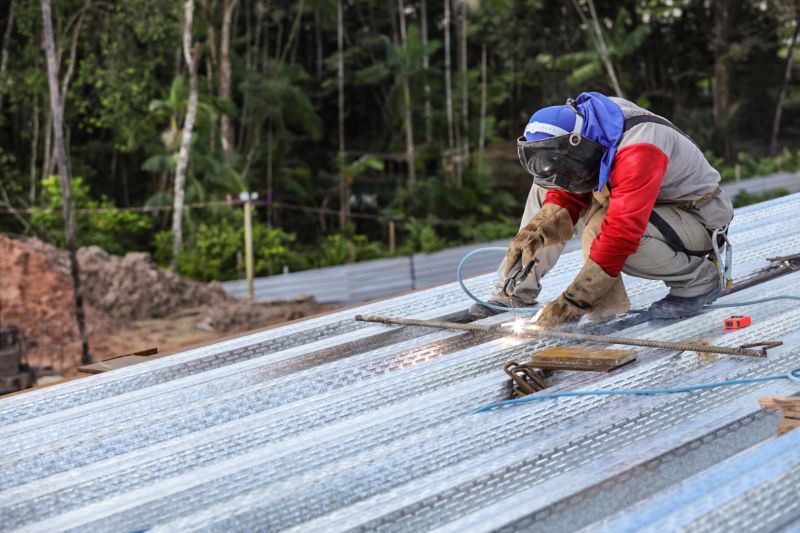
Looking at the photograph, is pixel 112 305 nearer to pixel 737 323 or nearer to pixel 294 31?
pixel 294 31

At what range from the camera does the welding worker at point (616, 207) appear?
3.68m

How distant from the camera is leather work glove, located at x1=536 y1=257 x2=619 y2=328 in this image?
12.3 feet

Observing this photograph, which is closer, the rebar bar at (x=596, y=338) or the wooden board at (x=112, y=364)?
the rebar bar at (x=596, y=338)

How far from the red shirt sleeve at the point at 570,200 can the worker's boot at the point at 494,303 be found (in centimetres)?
46

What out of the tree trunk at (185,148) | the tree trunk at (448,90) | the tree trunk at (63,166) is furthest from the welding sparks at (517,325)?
the tree trunk at (448,90)

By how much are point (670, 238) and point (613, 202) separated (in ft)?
1.29

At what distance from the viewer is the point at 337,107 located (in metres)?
29.0

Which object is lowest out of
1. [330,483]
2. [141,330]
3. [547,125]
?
[141,330]

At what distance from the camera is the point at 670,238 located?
3934 mm

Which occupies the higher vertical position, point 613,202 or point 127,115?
point 127,115

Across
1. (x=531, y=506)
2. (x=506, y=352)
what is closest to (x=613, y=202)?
(x=506, y=352)

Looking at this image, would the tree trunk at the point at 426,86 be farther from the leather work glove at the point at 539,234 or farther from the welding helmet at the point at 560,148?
the welding helmet at the point at 560,148

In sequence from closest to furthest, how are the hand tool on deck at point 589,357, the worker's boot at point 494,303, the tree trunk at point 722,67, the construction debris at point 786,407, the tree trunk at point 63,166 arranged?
the construction debris at point 786,407 → the hand tool on deck at point 589,357 → the worker's boot at point 494,303 → the tree trunk at point 63,166 → the tree trunk at point 722,67

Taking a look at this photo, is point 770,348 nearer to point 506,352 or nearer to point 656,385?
point 656,385
